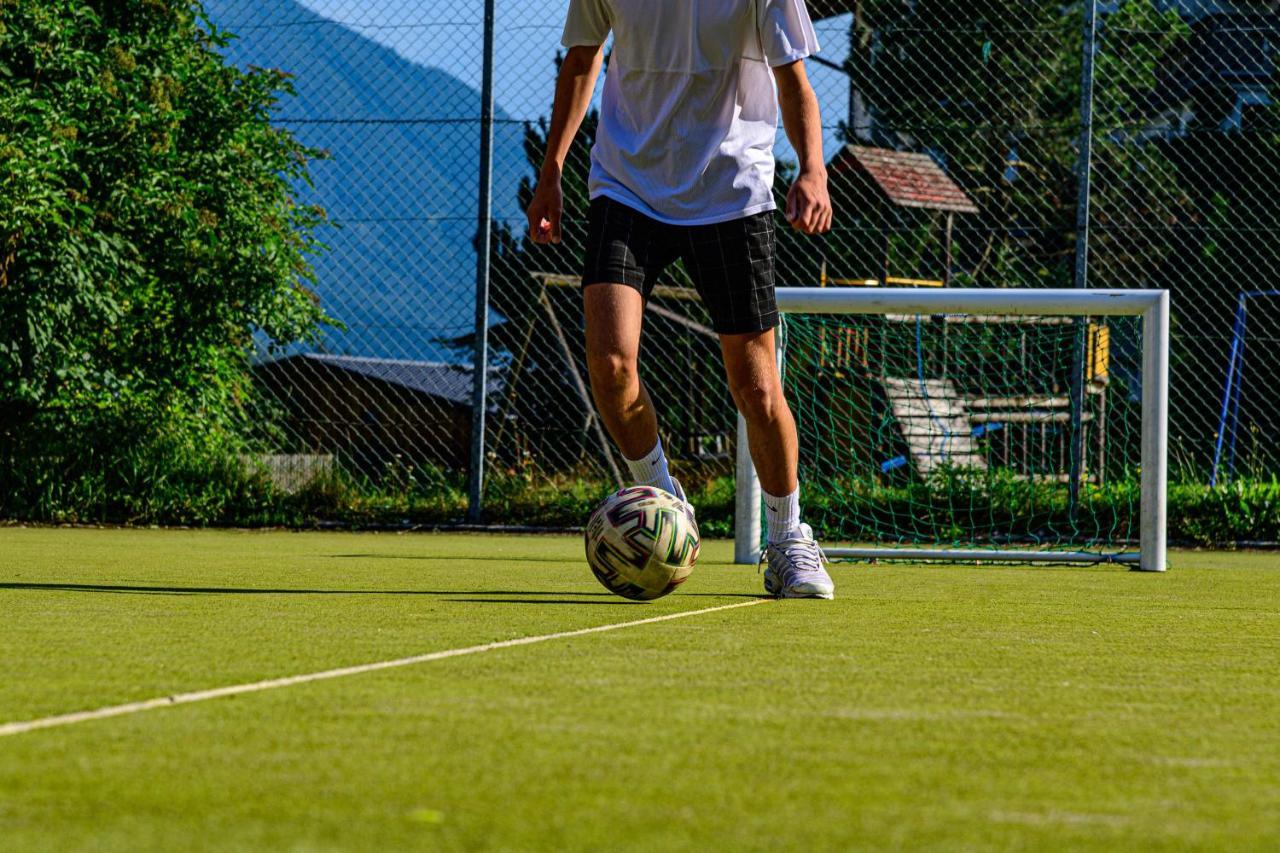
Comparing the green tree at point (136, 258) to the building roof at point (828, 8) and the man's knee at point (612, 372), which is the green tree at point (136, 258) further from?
the man's knee at point (612, 372)

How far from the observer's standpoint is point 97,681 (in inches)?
79.7

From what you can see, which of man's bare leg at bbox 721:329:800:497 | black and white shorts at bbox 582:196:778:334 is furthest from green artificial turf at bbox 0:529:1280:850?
black and white shorts at bbox 582:196:778:334

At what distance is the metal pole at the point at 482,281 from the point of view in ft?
26.2

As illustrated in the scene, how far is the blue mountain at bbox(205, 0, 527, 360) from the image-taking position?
28.1 ft

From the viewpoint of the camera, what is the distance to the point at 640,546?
11.2 ft

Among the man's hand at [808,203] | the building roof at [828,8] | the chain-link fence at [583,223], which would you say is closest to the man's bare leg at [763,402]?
the man's hand at [808,203]

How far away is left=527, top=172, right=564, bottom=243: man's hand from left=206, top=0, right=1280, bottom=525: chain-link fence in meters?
4.34

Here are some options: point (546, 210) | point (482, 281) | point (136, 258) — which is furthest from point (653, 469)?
point (136, 258)

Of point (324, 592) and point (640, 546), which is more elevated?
point (640, 546)

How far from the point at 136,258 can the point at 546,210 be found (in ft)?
15.2

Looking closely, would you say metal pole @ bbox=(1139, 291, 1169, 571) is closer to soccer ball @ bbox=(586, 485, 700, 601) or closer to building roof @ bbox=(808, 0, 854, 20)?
soccer ball @ bbox=(586, 485, 700, 601)

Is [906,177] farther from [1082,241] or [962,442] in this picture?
[962,442]

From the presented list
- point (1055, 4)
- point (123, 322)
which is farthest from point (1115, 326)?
point (123, 322)

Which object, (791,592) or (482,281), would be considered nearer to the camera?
(791,592)
